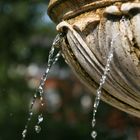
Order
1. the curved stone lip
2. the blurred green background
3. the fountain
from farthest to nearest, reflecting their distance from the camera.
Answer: the blurred green background → the curved stone lip → the fountain

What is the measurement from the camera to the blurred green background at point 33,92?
1466 centimetres

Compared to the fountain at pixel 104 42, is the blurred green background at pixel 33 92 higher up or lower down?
lower down

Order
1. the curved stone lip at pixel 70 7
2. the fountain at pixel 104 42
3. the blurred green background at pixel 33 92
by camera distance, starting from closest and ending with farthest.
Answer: the fountain at pixel 104 42, the curved stone lip at pixel 70 7, the blurred green background at pixel 33 92

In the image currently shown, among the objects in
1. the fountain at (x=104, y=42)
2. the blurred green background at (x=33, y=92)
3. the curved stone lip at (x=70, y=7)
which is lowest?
the blurred green background at (x=33, y=92)

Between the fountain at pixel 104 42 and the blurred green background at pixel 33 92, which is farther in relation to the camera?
the blurred green background at pixel 33 92

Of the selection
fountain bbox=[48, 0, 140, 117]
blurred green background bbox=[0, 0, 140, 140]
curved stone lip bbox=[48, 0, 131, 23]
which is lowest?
blurred green background bbox=[0, 0, 140, 140]

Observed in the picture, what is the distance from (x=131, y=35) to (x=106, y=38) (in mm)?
164

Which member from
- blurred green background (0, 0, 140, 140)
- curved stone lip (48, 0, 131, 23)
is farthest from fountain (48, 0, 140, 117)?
blurred green background (0, 0, 140, 140)

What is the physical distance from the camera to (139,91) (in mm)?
4523

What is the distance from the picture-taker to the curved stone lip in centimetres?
447

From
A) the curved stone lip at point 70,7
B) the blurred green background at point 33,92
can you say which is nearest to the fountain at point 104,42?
the curved stone lip at point 70,7

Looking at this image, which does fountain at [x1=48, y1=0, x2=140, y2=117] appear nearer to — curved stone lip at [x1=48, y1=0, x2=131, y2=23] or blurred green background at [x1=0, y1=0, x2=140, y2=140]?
curved stone lip at [x1=48, y1=0, x2=131, y2=23]

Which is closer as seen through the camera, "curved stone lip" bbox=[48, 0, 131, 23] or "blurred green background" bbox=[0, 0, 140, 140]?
"curved stone lip" bbox=[48, 0, 131, 23]

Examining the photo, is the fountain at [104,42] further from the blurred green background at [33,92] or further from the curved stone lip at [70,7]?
the blurred green background at [33,92]
